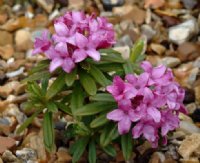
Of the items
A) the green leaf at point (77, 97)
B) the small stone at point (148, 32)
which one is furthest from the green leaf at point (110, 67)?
the small stone at point (148, 32)

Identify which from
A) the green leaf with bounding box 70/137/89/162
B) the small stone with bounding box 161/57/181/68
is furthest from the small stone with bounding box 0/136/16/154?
the small stone with bounding box 161/57/181/68

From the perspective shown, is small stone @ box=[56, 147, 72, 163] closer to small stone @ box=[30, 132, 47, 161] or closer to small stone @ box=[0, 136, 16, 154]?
small stone @ box=[30, 132, 47, 161]

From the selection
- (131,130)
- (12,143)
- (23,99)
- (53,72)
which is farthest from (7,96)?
(131,130)

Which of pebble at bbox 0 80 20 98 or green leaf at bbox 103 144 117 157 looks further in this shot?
pebble at bbox 0 80 20 98

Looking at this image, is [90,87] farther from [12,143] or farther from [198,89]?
[198,89]

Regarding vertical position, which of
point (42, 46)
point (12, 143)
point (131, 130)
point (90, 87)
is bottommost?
point (12, 143)

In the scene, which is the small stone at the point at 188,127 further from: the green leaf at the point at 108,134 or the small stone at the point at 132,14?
the small stone at the point at 132,14
